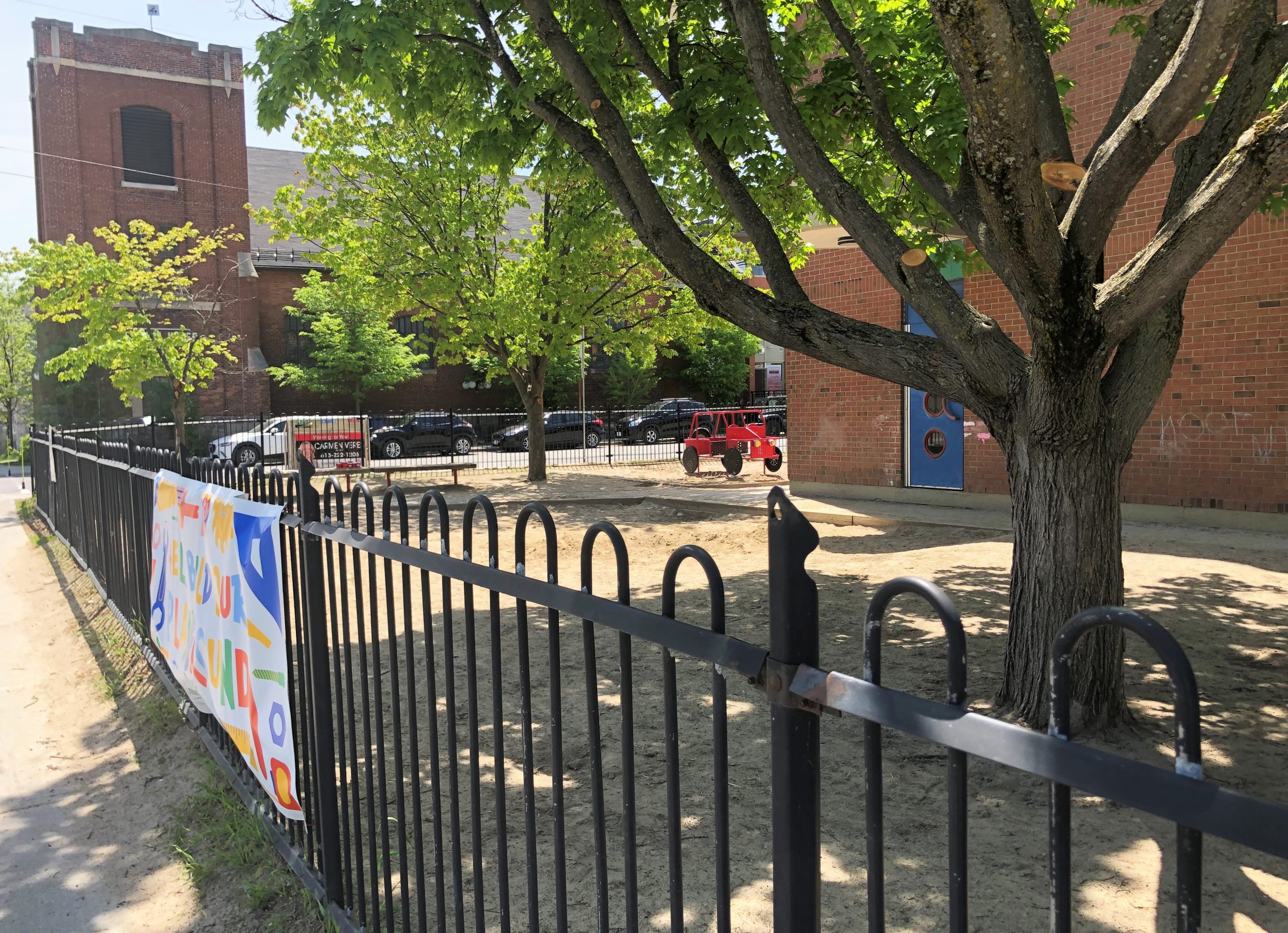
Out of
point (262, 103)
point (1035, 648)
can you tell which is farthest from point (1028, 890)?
point (262, 103)

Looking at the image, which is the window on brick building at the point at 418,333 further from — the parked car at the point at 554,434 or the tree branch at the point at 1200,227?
the tree branch at the point at 1200,227

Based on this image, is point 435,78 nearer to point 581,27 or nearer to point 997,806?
point 581,27

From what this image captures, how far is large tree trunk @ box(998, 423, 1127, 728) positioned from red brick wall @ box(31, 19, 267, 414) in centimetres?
3495

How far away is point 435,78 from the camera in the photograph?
22.6 ft

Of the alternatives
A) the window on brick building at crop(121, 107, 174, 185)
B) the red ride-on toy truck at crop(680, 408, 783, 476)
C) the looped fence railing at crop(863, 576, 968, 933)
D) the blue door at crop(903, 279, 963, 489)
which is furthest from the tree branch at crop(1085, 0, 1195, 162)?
the window on brick building at crop(121, 107, 174, 185)

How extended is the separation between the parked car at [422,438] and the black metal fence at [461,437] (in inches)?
0.9

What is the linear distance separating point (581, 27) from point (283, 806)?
17.7 feet

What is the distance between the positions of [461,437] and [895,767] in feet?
90.7

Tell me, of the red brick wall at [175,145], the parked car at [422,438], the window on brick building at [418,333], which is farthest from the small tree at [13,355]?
the parked car at [422,438]

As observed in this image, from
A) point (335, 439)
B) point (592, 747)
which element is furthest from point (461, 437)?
point (592, 747)

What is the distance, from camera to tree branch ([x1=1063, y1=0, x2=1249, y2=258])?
11.2ft

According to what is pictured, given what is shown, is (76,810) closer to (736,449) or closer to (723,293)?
(723,293)

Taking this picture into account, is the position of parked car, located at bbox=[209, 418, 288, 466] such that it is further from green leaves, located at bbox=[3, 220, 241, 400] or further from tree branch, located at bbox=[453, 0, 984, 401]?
tree branch, located at bbox=[453, 0, 984, 401]

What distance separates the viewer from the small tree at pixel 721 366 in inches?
1821
